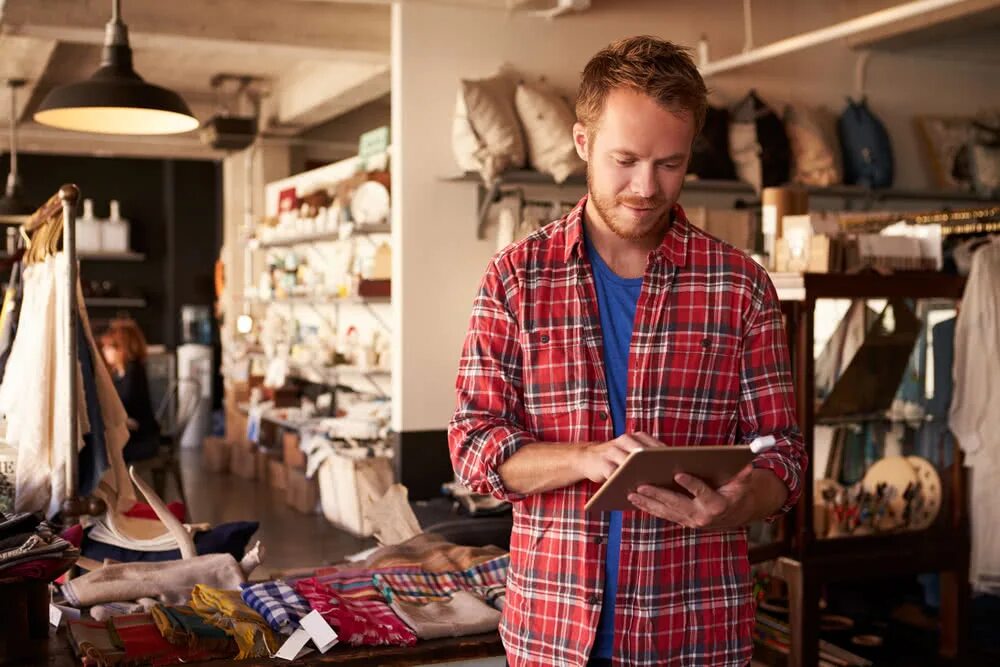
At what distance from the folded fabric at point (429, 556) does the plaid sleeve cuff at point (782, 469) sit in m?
1.70

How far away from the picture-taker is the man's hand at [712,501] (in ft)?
5.73

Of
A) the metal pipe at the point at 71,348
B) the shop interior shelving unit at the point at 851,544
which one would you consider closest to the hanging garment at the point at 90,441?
the metal pipe at the point at 71,348

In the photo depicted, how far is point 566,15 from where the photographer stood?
677cm

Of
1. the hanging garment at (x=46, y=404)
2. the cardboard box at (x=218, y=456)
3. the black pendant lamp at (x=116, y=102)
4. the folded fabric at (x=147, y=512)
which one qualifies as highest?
the black pendant lamp at (x=116, y=102)

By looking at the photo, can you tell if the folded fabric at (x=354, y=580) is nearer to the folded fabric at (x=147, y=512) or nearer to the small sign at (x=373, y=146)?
the folded fabric at (x=147, y=512)

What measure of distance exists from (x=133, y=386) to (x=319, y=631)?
16.4ft

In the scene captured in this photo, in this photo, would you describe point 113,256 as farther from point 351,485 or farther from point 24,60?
point 351,485

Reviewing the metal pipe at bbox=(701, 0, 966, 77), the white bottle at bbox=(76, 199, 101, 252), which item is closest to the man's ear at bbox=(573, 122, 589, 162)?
the metal pipe at bbox=(701, 0, 966, 77)

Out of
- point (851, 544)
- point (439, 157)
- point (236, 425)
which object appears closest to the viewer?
point (851, 544)

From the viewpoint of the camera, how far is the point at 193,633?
114 inches

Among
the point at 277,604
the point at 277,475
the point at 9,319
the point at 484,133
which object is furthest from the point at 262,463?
the point at 277,604

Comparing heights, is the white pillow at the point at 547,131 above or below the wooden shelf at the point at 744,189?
above

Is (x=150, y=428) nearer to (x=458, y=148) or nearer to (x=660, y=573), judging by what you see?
(x=458, y=148)

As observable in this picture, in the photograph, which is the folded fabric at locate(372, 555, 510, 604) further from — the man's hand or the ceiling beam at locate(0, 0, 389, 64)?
the ceiling beam at locate(0, 0, 389, 64)
